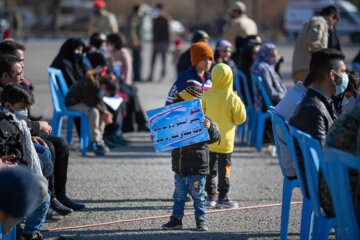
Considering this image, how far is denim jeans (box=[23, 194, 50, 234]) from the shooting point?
4.73 m

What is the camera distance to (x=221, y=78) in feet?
18.8

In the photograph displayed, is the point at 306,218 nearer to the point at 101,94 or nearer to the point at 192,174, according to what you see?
the point at 192,174

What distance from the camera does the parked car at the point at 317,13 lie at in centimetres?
3919

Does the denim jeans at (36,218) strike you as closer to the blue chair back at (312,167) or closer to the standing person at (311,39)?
the blue chair back at (312,167)

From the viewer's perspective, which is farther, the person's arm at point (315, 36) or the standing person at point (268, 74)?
the person's arm at point (315, 36)

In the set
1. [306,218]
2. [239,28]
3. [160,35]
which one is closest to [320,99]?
[306,218]

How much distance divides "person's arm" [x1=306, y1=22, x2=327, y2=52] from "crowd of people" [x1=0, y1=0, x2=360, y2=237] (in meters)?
0.02

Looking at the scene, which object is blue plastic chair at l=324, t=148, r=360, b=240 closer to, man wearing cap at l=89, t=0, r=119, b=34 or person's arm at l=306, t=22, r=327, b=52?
person's arm at l=306, t=22, r=327, b=52

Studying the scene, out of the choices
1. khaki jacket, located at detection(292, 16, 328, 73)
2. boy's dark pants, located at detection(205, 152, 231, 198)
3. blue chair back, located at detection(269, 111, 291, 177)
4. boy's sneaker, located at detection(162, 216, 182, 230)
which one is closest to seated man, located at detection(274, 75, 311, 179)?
blue chair back, located at detection(269, 111, 291, 177)

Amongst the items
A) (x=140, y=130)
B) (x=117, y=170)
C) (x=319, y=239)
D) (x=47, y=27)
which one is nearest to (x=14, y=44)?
(x=117, y=170)

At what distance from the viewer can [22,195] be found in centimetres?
280

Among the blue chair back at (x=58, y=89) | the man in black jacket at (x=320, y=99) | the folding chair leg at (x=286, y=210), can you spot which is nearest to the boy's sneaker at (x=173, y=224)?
the folding chair leg at (x=286, y=210)

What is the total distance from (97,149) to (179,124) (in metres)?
3.80

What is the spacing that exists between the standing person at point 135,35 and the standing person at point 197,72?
1112 centimetres
